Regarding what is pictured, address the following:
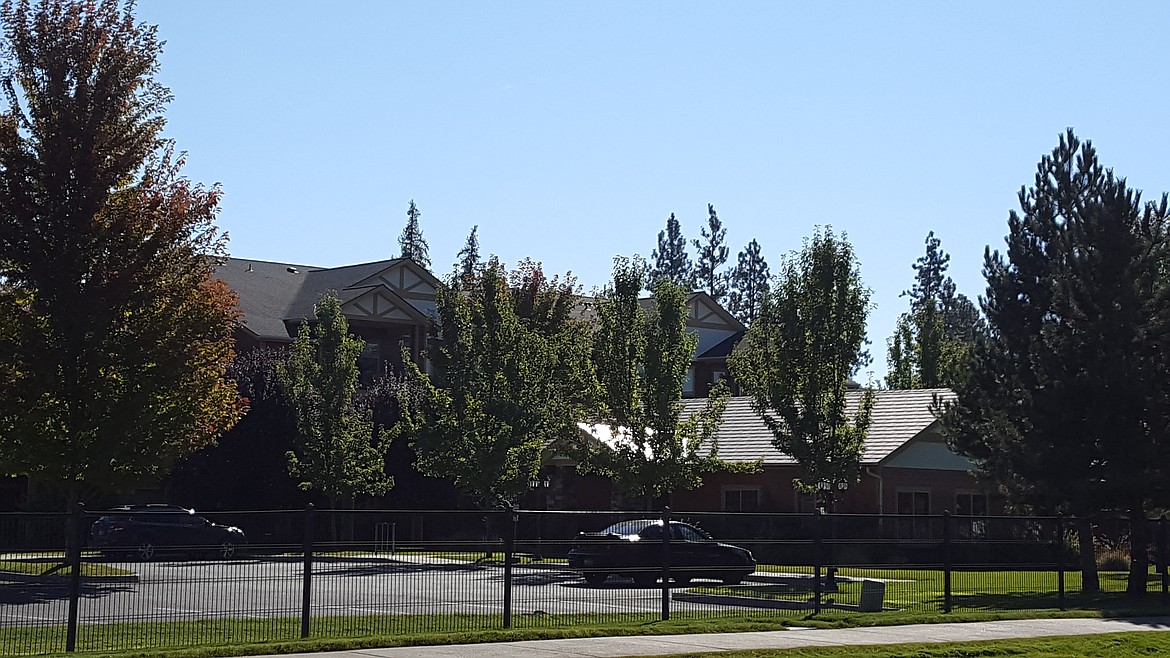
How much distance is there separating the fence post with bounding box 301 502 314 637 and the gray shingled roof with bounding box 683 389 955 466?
26086mm

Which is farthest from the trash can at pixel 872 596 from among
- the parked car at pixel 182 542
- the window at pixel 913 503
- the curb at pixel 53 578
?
the window at pixel 913 503

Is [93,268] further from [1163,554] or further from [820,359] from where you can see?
[1163,554]

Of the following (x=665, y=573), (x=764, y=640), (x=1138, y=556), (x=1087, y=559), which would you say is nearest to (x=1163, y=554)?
(x=1138, y=556)

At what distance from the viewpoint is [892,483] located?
42.2 m

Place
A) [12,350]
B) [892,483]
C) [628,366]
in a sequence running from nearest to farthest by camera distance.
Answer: [12,350], [628,366], [892,483]

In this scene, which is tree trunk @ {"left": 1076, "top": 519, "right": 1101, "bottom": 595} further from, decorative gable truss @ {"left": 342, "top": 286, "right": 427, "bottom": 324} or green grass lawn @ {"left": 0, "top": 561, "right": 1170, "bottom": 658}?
decorative gable truss @ {"left": 342, "top": 286, "right": 427, "bottom": 324}

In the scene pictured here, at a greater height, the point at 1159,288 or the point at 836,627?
the point at 1159,288

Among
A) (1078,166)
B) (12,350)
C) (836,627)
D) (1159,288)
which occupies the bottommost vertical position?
(836,627)

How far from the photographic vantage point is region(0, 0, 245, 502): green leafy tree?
27.7 m

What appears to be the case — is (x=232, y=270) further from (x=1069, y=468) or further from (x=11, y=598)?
(x=11, y=598)

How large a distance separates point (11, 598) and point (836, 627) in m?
11.1

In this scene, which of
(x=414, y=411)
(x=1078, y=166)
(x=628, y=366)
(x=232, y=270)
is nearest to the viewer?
(x=1078, y=166)

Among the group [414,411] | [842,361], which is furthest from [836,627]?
[414,411]

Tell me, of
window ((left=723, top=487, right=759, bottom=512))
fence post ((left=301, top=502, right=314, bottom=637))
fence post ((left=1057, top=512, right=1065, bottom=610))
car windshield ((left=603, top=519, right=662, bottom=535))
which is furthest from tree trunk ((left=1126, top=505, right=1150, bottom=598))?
fence post ((left=301, top=502, right=314, bottom=637))
